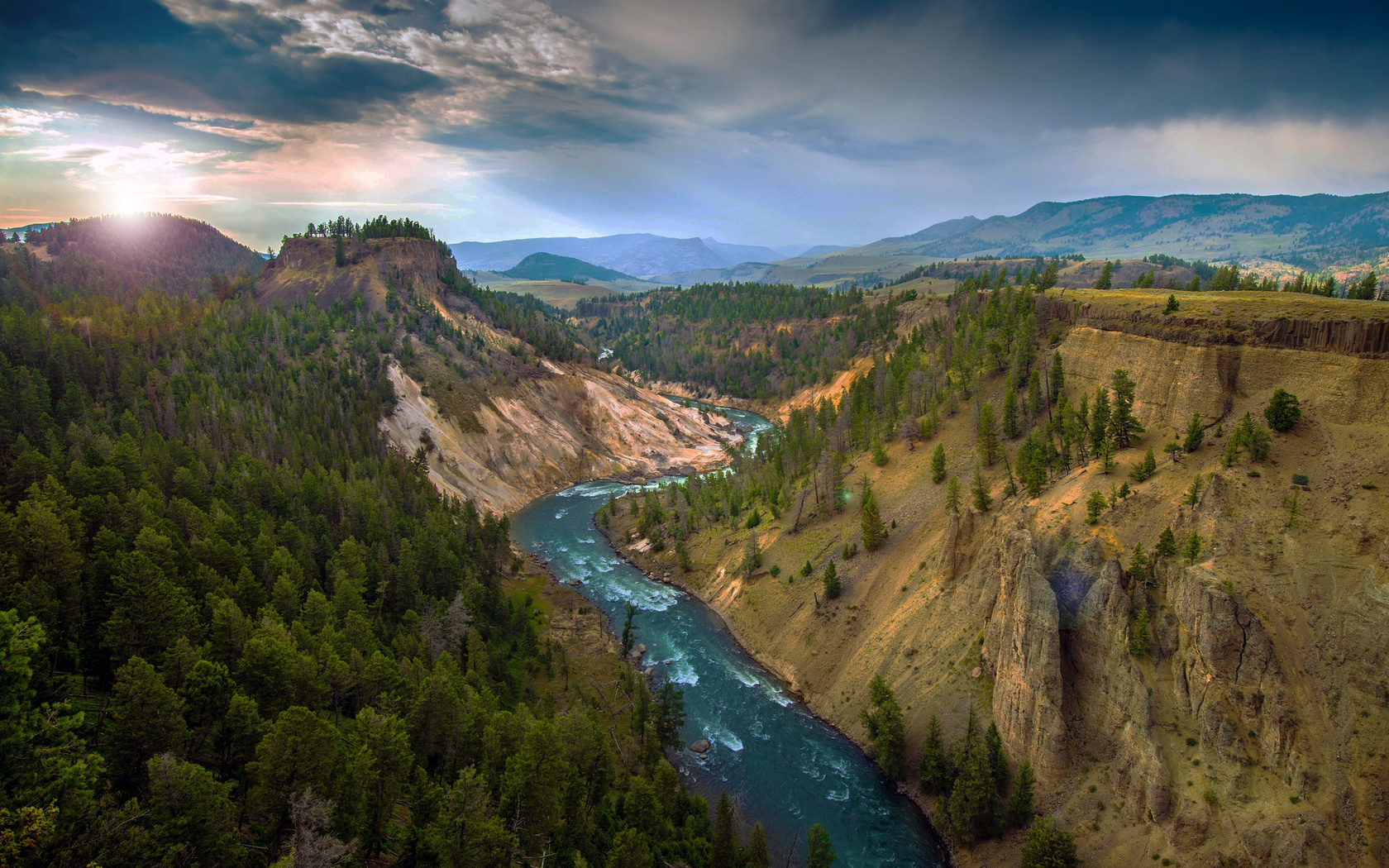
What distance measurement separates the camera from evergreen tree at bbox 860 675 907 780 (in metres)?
43.6

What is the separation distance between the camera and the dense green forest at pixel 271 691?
896 inches

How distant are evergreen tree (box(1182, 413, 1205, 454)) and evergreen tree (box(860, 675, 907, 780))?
25.1m

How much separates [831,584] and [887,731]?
56.2 feet

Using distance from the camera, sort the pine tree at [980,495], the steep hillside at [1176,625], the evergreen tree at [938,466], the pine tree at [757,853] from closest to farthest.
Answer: the steep hillside at [1176,625] → the pine tree at [757,853] → the pine tree at [980,495] → the evergreen tree at [938,466]

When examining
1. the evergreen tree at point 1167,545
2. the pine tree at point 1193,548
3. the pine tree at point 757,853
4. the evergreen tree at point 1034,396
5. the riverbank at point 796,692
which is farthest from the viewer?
the evergreen tree at point 1034,396

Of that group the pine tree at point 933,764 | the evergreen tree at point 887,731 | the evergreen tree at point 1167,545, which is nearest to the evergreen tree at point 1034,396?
the evergreen tree at point 1167,545

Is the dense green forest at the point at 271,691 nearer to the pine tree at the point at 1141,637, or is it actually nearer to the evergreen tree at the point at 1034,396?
the pine tree at the point at 1141,637

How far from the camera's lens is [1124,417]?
4591cm

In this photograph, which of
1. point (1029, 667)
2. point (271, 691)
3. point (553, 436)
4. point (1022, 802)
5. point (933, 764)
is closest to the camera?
point (271, 691)

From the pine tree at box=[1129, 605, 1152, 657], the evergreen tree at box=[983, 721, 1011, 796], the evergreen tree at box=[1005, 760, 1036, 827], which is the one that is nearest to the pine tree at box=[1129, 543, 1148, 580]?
the pine tree at box=[1129, 605, 1152, 657]

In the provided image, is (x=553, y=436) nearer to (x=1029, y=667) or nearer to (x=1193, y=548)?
(x=1029, y=667)

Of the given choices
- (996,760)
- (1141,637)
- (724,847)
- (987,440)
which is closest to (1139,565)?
(1141,637)

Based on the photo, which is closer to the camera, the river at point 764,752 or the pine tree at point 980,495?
the river at point 764,752

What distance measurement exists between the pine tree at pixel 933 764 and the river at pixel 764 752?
6.66 ft
